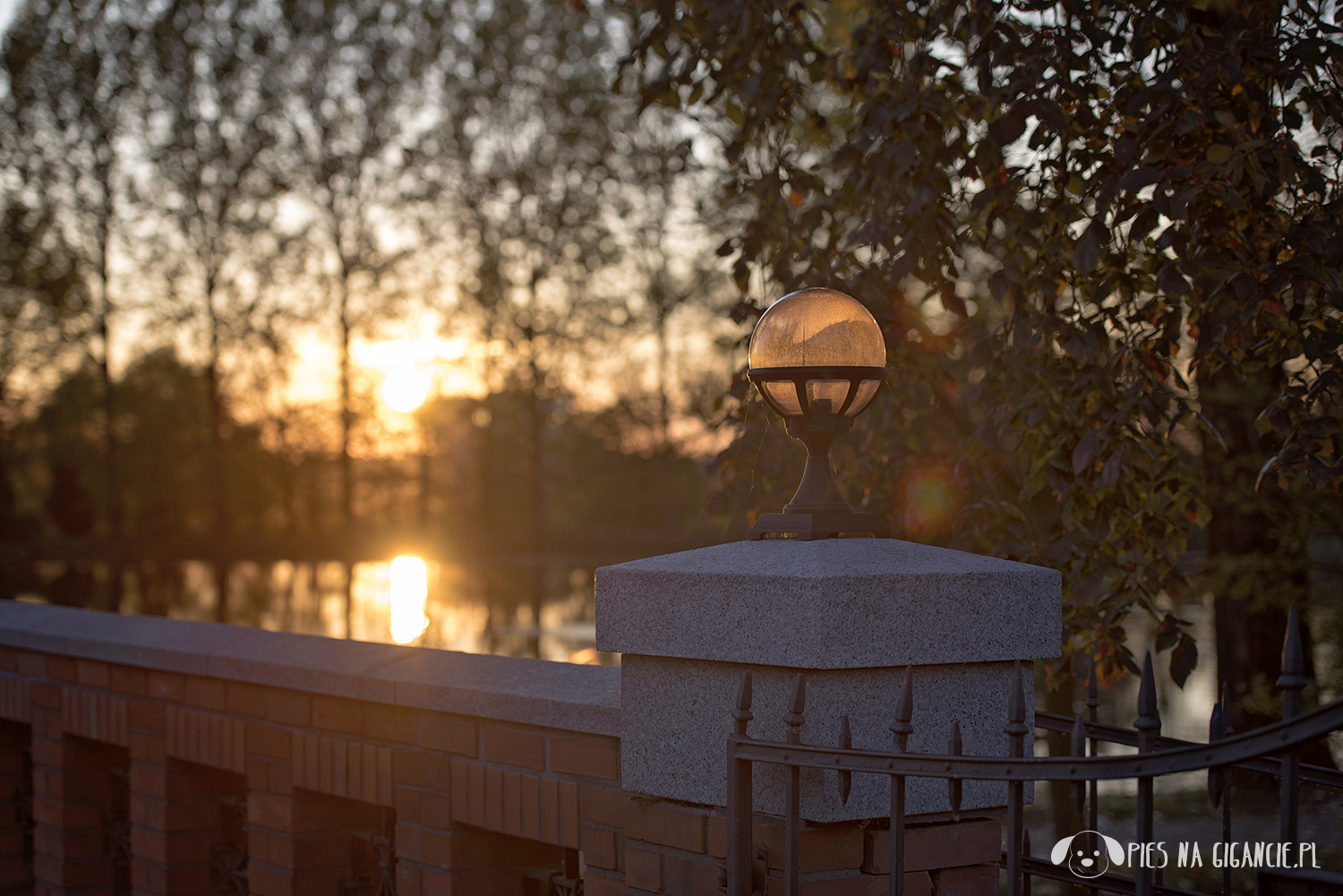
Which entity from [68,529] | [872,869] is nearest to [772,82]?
[872,869]

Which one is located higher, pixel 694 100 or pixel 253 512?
pixel 694 100

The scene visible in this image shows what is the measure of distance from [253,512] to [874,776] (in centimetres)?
3576

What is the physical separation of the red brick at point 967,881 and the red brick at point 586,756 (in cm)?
79

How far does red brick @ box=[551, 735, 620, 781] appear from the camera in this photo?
2.92 metres

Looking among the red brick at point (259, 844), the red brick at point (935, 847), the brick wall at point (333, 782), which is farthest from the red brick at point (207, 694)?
the red brick at point (935, 847)

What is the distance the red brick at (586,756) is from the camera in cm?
292

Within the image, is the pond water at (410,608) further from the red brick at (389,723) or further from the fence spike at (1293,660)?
the fence spike at (1293,660)

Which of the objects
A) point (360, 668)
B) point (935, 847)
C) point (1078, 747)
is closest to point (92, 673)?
point (360, 668)

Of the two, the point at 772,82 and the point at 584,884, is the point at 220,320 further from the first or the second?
the point at 584,884

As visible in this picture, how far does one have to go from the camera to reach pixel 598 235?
20.6 meters

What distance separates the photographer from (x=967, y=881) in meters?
2.66

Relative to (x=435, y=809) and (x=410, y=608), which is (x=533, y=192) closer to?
(x=410, y=608)

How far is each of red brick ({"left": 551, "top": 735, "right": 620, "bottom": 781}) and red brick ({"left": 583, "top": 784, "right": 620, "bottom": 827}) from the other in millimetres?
35

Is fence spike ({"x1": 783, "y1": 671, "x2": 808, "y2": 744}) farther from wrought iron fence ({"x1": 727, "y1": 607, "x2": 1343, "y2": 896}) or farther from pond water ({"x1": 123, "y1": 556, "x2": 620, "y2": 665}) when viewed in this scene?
pond water ({"x1": 123, "y1": 556, "x2": 620, "y2": 665})
